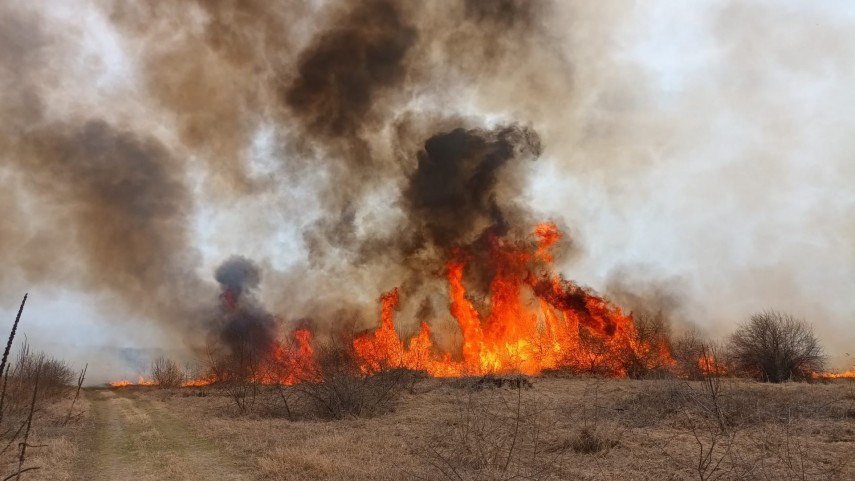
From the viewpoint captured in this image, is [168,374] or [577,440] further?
[168,374]

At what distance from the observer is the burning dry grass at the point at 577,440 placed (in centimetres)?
977

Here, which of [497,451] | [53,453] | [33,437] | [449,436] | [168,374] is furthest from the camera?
[168,374]

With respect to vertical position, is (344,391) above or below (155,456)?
above

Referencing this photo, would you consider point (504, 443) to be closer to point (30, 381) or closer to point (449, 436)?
point (449, 436)

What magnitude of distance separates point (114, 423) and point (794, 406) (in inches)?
1208

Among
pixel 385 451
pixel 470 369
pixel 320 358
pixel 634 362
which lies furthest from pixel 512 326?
pixel 385 451

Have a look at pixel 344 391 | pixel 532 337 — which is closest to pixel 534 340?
pixel 532 337

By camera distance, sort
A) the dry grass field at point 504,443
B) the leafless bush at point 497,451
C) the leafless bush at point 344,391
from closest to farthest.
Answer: the leafless bush at point 497,451 → the dry grass field at point 504,443 → the leafless bush at point 344,391

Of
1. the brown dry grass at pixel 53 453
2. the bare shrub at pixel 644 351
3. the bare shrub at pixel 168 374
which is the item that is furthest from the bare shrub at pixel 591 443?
the bare shrub at pixel 168 374

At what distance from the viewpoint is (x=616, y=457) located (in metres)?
11.1

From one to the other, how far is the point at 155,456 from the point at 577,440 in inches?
498

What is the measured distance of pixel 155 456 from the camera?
14.5 meters

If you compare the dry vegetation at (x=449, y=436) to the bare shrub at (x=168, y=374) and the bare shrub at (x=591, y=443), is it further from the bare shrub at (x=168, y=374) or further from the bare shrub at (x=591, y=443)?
the bare shrub at (x=168, y=374)

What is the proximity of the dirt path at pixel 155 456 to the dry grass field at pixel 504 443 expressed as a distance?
0.07 meters
